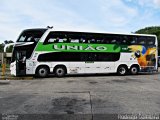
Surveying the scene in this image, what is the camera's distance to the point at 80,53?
717 inches

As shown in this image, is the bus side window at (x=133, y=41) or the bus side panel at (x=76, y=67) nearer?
the bus side panel at (x=76, y=67)

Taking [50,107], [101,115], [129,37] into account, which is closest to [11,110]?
[50,107]

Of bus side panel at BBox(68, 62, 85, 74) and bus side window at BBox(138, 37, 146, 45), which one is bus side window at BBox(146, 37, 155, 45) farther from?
bus side panel at BBox(68, 62, 85, 74)

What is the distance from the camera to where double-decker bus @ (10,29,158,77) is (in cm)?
1702

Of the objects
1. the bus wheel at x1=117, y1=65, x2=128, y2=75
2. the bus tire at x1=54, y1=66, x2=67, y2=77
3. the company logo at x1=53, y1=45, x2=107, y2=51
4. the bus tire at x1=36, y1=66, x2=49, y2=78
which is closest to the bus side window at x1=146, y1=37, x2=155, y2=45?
the bus wheel at x1=117, y1=65, x2=128, y2=75

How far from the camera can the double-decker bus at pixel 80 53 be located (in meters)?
17.0

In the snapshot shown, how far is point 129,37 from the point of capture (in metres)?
19.7

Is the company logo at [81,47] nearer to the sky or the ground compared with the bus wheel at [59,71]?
A: nearer to the sky

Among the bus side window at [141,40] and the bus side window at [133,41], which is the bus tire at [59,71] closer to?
the bus side window at [133,41]

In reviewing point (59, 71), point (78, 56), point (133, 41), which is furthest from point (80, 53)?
point (133, 41)

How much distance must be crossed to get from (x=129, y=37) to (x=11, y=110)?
48.9ft

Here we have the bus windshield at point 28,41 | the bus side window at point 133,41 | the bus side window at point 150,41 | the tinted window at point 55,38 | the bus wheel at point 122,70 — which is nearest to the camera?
the bus windshield at point 28,41

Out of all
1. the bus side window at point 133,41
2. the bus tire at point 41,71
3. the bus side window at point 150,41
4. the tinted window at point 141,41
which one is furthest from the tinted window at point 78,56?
the bus side window at point 150,41

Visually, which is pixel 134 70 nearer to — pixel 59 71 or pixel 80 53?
pixel 80 53
